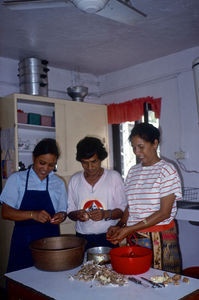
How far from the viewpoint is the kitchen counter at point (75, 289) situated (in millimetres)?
1299

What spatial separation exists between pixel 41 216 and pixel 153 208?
0.74 m

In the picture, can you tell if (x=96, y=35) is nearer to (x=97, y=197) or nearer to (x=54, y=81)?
(x=54, y=81)

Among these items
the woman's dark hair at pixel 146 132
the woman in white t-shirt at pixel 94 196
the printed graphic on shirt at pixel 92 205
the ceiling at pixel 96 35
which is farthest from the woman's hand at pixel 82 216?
the ceiling at pixel 96 35

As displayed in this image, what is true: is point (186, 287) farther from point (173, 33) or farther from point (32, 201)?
point (173, 33)

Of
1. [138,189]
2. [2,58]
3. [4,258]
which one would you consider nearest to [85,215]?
[138,189]

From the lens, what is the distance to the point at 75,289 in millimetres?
1383

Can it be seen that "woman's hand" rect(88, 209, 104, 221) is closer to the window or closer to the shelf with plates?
the shelf with plates

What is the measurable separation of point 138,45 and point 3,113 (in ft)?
5.90

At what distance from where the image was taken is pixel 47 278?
1.53 meters

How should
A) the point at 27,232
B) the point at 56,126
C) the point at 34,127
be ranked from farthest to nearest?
the point at 56,126 → the point at 34,127 → the point at 27,232

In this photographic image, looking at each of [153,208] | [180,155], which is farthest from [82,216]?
[180,155]

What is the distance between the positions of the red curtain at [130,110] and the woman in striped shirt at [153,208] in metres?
2.27

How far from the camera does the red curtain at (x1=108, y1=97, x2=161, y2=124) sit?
162 inches

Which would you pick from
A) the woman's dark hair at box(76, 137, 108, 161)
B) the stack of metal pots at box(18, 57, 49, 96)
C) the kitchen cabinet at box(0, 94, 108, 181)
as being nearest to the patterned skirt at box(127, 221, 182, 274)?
the woman's dark hair at box(76, 137, 108, 161)
